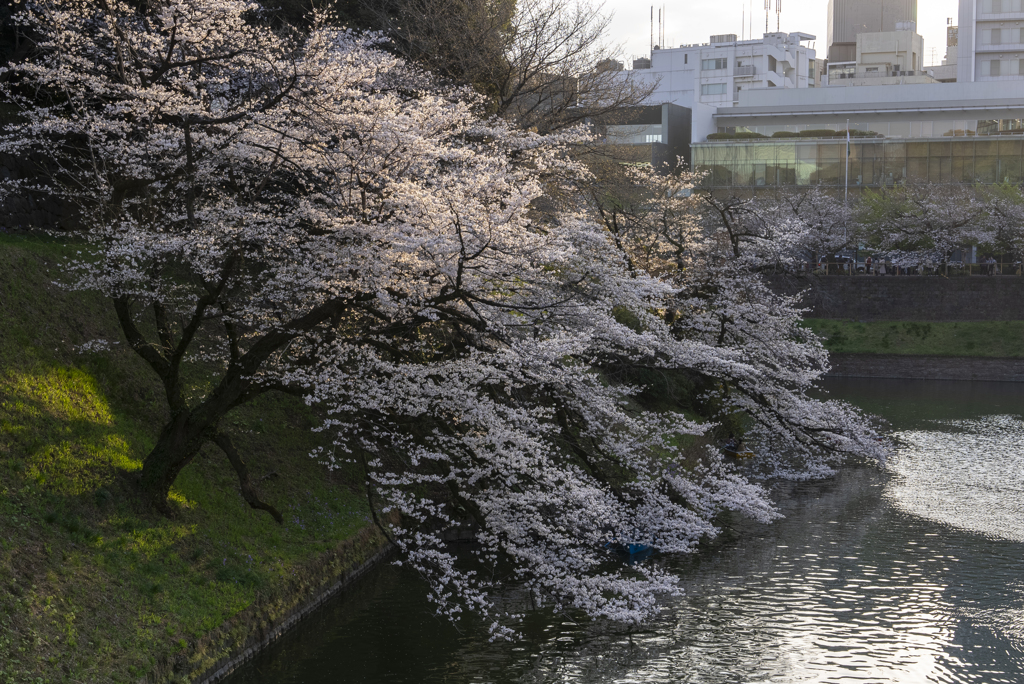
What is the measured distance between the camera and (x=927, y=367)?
4762 cm

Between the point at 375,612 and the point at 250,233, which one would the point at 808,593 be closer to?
the point at 375,612

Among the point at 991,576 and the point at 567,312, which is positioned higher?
the point at 567,312

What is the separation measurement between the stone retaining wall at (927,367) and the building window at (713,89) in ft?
203

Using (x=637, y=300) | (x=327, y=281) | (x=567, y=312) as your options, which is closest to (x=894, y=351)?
(x=637, y=300)

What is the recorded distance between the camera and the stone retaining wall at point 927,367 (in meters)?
45.9

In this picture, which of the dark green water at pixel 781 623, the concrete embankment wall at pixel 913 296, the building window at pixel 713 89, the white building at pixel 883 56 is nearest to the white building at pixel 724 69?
the building window at pixel 713 89

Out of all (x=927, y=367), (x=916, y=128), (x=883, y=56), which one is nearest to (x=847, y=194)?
(x=916, y=128)

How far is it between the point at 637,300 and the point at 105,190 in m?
10.3

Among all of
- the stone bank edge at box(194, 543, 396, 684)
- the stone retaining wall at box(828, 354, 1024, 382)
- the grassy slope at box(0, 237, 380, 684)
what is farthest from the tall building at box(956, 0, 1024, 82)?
the stone bank edge at box(194, 543, 396, 684)

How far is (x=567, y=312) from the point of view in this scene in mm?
14594

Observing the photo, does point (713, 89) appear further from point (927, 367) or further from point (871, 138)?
point (927, 367)

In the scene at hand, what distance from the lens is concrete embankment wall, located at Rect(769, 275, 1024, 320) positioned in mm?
49906

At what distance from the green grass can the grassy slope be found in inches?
1484

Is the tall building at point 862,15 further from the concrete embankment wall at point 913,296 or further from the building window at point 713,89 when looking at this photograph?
the concrete embankment wall at point 913,296
